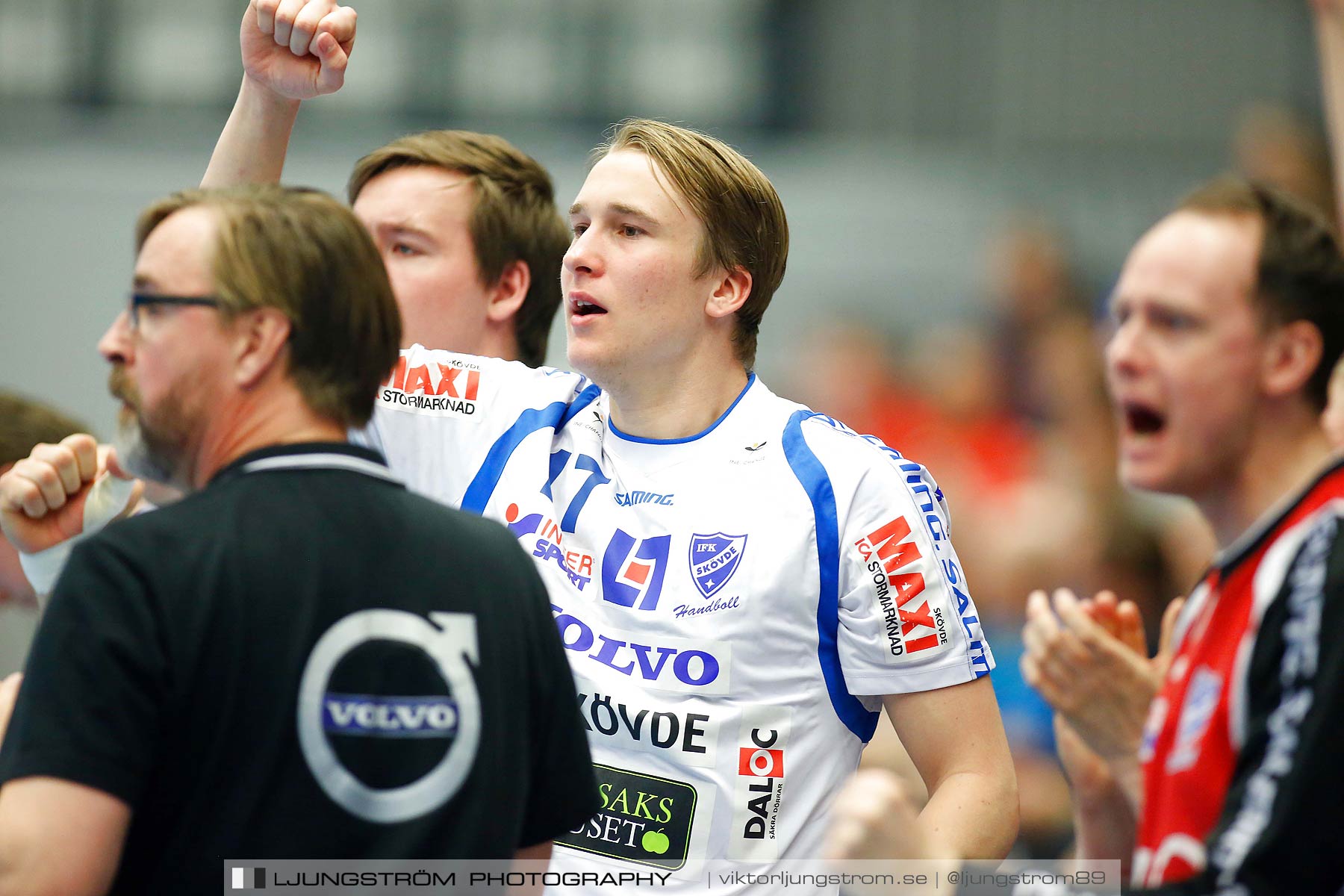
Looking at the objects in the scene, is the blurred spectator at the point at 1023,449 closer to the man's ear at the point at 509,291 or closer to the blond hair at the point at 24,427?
the man's ear at the point at 509,291

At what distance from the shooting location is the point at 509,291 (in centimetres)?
459

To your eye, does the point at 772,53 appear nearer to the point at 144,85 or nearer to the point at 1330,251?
the point at 144,85

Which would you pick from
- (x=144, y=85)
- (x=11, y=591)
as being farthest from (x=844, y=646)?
(x=144, y=85)

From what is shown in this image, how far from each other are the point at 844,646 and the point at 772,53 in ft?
29.4

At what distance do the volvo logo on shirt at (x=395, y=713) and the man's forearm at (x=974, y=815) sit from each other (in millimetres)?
1354

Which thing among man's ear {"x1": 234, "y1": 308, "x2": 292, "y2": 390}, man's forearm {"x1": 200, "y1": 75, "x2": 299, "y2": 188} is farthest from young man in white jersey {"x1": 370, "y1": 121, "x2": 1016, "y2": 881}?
man's ear {"x1": 234, "y1": 308, "x2": 292, "y2": 390}

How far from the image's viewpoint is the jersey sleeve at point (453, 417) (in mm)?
3930

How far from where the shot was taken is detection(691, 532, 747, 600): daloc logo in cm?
353

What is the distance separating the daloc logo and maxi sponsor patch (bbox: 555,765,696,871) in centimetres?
45

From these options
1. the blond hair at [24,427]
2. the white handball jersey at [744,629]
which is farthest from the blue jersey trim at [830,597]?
the blond hair at [24,427]

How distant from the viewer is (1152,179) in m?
10.9

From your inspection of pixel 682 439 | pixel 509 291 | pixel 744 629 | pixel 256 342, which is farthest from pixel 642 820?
pixel 509 291

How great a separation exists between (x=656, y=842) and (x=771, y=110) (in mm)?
9032

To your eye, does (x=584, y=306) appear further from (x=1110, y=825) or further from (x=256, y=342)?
(x=1110, y=825)
